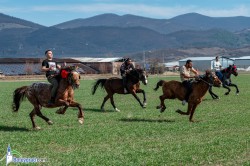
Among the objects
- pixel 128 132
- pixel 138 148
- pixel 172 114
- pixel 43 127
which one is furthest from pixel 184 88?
pixel 138 148

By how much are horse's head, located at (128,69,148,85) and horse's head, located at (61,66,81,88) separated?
612 cm

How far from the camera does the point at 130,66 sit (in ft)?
69.9

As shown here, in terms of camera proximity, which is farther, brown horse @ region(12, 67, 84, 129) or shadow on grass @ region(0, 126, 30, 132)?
shadow on grass @ region(0, 126, 30, 132)

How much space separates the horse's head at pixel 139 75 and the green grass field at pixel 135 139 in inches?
82.9

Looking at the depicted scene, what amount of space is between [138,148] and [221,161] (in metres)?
2.11

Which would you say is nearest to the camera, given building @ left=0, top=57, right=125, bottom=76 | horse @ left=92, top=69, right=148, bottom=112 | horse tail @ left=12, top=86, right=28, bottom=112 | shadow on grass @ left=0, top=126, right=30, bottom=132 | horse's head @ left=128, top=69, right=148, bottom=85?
shadow on grass @ left=0, top=126, right=30, bottom=132

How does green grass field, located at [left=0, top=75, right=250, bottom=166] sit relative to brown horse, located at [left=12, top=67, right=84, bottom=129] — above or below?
below

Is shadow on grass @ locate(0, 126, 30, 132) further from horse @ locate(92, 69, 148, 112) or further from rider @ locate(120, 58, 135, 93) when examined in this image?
rider @ locate(120, 58, 135, 93)

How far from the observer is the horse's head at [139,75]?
2034 centimetres

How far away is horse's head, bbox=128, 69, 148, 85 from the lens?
66.7 feet

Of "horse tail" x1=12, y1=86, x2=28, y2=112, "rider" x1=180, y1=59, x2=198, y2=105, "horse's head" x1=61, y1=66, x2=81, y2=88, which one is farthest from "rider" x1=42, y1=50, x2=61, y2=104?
"rider" x1=180, y1=59, x2=198, y2=105

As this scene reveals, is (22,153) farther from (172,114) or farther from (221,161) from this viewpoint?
(172,114)

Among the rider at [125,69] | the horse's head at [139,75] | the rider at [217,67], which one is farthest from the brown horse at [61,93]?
the rider at [217,67]

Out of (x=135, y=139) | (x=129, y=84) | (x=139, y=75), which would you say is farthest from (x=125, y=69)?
(x=135, y=139)
